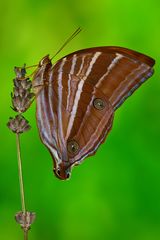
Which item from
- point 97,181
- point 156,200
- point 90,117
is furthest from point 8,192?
point 90,117

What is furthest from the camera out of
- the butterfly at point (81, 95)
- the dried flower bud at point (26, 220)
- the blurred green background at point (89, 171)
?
the blurred green background at point (89, 171)

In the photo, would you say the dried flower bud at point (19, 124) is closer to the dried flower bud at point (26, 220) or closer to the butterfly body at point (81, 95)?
the dried flower bud at point (26, 220)

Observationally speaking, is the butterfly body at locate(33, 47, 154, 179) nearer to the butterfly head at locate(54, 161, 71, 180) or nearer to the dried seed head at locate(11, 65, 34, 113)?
the butterfly head at locate(54, 161, 71, 180)

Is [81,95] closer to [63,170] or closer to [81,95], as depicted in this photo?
[81,95]

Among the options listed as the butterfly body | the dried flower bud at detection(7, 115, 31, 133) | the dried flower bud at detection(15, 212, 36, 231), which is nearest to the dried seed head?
the dried flower bud at detection(7, 115, 31, 133)

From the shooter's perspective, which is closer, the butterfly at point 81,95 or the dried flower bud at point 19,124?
the dried flower bud at point 19,124

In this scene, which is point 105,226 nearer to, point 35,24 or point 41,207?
point 41,207

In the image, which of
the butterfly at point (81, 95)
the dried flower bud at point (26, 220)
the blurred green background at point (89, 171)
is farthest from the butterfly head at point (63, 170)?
the blurred green background at point (89, 171)
